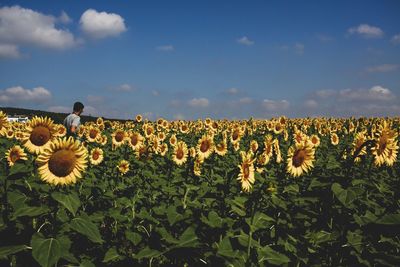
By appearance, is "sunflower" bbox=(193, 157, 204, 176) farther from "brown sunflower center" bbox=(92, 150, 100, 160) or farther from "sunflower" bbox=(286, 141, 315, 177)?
"brown sunflower center" bbox=(92, 150, 100, 160)

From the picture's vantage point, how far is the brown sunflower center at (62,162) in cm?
378

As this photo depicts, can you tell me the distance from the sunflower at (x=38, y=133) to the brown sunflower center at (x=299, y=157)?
142 inches

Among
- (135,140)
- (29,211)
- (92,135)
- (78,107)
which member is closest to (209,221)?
(29,211)

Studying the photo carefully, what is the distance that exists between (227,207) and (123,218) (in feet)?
5.12

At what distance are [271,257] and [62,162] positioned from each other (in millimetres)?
2411

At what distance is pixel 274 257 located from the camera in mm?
3438

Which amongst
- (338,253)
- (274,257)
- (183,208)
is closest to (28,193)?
(183,208)

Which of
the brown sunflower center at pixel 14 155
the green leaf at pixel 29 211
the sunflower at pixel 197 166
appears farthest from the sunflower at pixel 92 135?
the green leaf at pixel 29 211

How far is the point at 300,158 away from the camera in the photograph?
→ 18.2ft

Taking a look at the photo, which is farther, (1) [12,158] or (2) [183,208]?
(1) [12,158]

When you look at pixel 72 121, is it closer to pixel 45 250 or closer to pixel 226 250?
pixel 45 250

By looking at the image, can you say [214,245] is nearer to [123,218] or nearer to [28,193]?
[123,218]

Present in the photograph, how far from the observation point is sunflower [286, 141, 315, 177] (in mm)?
5486

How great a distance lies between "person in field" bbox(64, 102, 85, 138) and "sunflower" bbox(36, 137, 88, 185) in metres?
6.63
